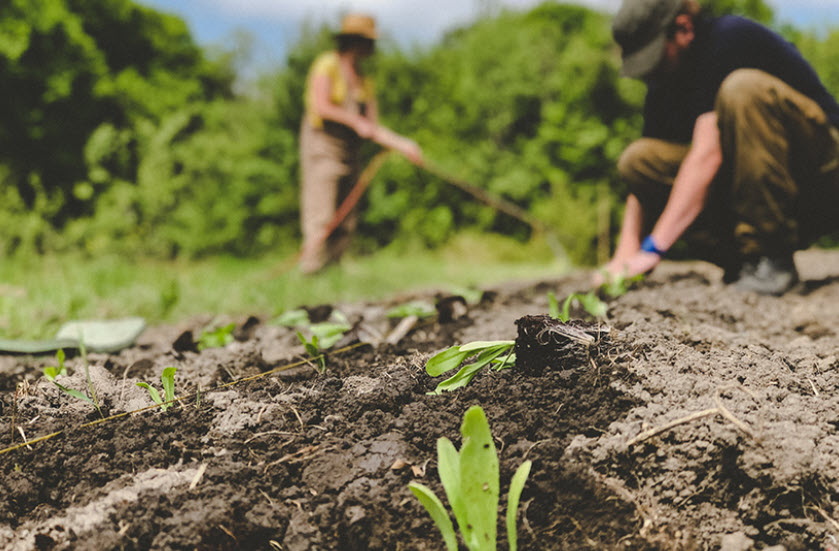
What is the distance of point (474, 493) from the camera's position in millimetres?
869

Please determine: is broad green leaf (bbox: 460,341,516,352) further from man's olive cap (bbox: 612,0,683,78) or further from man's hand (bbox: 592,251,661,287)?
man's olive cap (bbox: 612,0,683,78)

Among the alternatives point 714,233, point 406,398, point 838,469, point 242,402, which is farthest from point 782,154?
point 242,402

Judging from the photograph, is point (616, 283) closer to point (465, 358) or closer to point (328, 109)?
point (465, 358)

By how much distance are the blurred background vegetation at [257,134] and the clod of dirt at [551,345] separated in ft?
19.4

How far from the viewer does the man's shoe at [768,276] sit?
7.27 feet

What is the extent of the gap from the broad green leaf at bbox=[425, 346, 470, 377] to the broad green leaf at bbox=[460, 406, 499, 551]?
31 centimetres

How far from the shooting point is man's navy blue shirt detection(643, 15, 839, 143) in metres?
2.19

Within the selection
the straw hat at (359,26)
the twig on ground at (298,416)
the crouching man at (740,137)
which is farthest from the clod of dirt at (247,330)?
the straw hat at (359,26)

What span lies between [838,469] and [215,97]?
11573mm

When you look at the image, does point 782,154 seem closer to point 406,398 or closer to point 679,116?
point 679,116

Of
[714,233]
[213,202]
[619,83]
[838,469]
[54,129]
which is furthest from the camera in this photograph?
[619,83]

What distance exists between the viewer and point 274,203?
971cm

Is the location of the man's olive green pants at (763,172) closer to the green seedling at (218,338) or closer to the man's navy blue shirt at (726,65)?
the man's navy blue shirt at (726,65)

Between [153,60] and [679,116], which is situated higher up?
[153,60]
